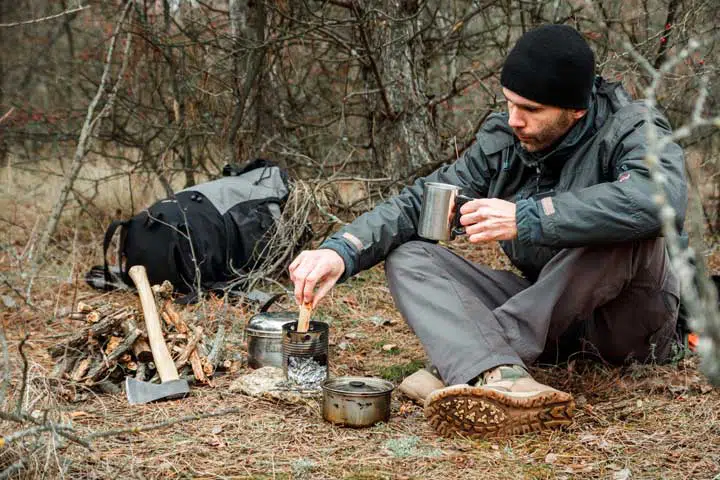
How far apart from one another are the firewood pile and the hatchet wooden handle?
0.20 ft

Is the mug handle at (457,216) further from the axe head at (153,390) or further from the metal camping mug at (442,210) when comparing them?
the axe head at (153,390)

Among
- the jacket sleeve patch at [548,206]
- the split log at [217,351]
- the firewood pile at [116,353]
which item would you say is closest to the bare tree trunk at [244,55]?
the split log at [217,351]

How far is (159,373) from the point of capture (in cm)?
344

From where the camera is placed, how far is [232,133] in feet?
20.0

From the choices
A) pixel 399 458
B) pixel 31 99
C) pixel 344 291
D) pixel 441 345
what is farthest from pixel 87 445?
pixel 31 99

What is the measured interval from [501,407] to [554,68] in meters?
1.30

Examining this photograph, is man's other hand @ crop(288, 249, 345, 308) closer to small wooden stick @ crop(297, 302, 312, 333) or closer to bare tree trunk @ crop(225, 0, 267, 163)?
small wooden stick @ crop(297, 302, 312, 333)

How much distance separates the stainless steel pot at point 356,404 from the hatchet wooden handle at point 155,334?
796 millimetres

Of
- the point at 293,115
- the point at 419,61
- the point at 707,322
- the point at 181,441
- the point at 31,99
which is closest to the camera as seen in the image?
the point at 707,322

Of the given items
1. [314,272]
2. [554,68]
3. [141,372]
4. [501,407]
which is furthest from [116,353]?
[554,68]

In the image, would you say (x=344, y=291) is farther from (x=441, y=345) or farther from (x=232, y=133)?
(x=441, y=345)

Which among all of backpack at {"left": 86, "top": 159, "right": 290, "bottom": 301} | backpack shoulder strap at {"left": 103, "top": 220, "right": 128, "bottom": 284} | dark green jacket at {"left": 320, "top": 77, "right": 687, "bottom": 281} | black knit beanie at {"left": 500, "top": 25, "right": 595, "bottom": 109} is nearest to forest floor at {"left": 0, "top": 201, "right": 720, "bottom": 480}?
dark green jacket at {"left": 320, "top": 77, "right": 687, "bottom": 281}

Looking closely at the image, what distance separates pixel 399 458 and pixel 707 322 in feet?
5.64

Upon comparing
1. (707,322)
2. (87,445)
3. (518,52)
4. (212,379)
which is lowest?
(212,379)
